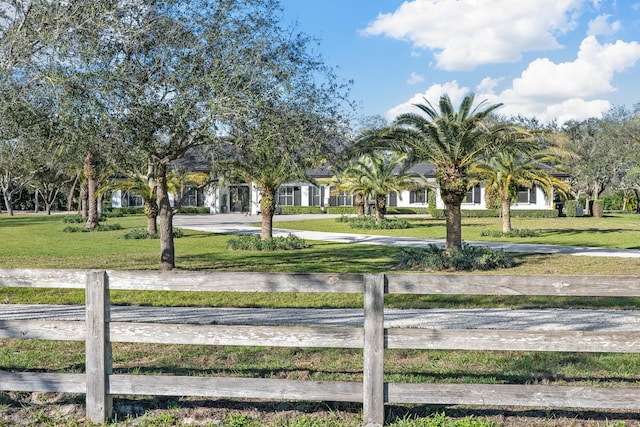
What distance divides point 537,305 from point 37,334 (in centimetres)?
706

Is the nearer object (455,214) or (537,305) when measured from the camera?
(537,305)

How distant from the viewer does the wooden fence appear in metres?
4.00

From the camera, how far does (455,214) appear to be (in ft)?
49.5

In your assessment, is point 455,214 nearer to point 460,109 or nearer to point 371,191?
point 460,109

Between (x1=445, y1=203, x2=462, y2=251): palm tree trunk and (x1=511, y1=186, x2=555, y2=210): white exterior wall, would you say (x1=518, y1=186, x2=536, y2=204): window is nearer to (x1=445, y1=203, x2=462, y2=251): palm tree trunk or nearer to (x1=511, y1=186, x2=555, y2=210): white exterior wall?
(x1=511, y1=186, x2=555, y2=210): white exterior wall

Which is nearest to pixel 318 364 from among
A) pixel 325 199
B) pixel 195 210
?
pixel 195 210

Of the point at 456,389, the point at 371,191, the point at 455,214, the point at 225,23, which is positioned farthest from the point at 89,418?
the point at 371,191

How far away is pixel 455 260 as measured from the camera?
14.1 meters

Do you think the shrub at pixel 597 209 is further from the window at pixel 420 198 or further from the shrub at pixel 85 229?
the shrub at pixel 85 229

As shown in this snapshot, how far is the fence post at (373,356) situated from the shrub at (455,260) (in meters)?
10.2

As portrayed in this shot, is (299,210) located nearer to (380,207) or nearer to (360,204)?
(360,204)

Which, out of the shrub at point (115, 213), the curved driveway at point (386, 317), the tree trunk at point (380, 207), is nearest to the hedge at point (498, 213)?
the tree trunk at point (380, 207)

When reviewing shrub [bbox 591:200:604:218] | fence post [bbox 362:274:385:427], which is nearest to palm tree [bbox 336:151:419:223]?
shrub [bbox 591:200:604:218]

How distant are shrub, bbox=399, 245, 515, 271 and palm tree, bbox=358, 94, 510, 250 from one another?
66 cm
